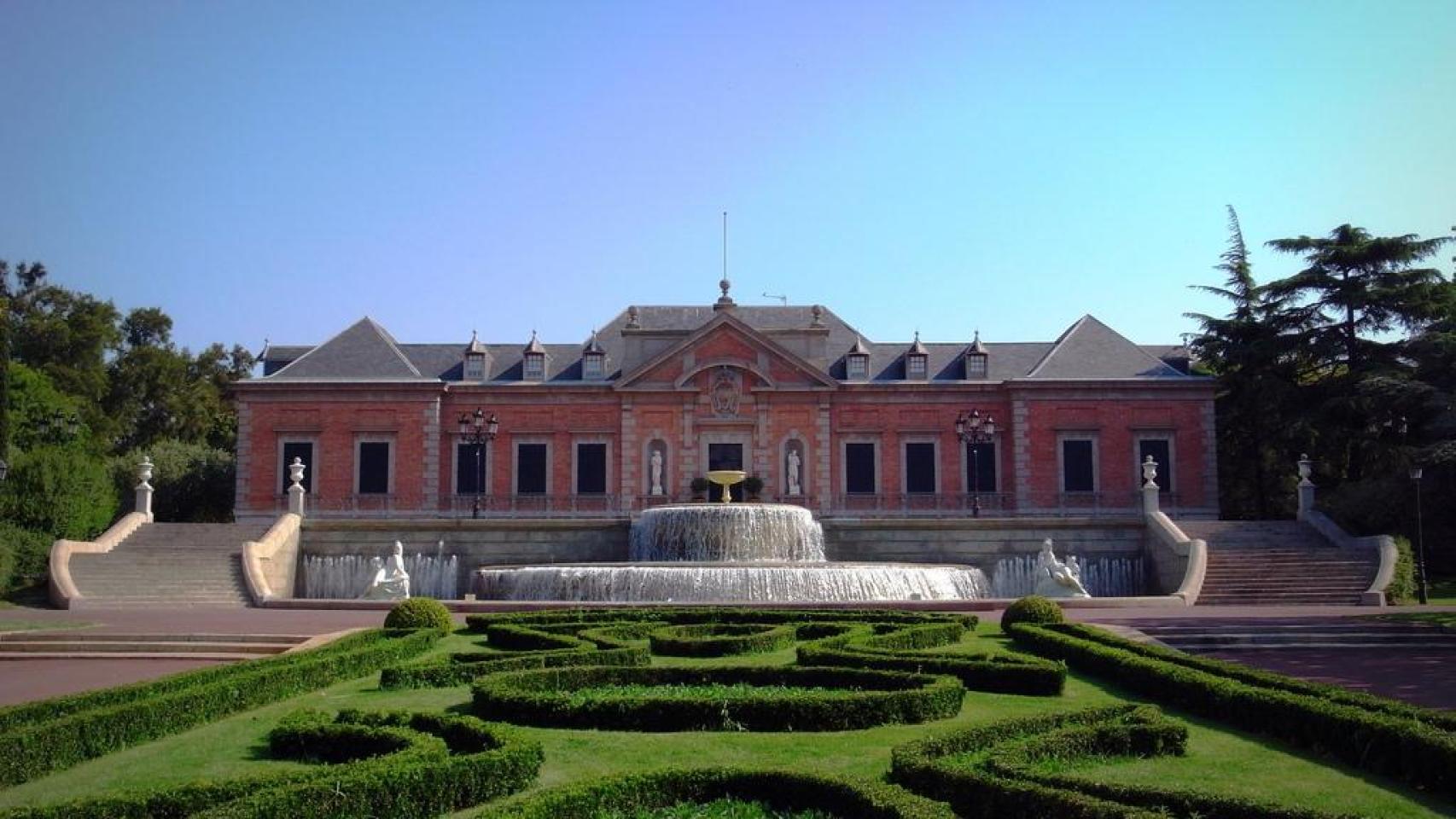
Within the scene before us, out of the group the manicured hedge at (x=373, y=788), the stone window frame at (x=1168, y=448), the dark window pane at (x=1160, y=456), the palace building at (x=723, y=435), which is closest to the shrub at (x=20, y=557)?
the palace building at (x=723, y=435)

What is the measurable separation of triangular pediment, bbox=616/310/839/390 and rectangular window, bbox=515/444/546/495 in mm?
3416

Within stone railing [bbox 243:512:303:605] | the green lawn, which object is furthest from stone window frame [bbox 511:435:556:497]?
the green lawn

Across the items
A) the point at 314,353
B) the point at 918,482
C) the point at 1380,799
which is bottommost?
the point at 1380,799

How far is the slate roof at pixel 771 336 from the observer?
3869 centimetres

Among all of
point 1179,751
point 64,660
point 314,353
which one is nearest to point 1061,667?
point 1179,751

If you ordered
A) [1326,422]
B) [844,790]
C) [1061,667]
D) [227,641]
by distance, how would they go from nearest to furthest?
[844,790]
[1061,667]
[227,641]
[1326,422]

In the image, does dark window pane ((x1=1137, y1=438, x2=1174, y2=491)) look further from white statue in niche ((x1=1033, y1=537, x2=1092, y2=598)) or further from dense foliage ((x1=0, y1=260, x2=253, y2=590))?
dense foliage ((x1=0, y1=260, x2=253, y2=590))

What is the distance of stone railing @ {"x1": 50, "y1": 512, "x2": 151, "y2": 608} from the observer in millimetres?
24625

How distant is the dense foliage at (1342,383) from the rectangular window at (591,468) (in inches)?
775

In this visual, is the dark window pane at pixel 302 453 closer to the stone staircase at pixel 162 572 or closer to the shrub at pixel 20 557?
the stone staircase at pixel 162 572

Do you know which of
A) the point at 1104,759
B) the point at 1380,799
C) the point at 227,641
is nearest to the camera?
the point at 1380,799

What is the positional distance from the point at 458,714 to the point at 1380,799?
245 inches

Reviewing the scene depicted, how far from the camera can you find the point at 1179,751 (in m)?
8.82

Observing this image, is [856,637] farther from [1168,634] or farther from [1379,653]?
[1379,653]
